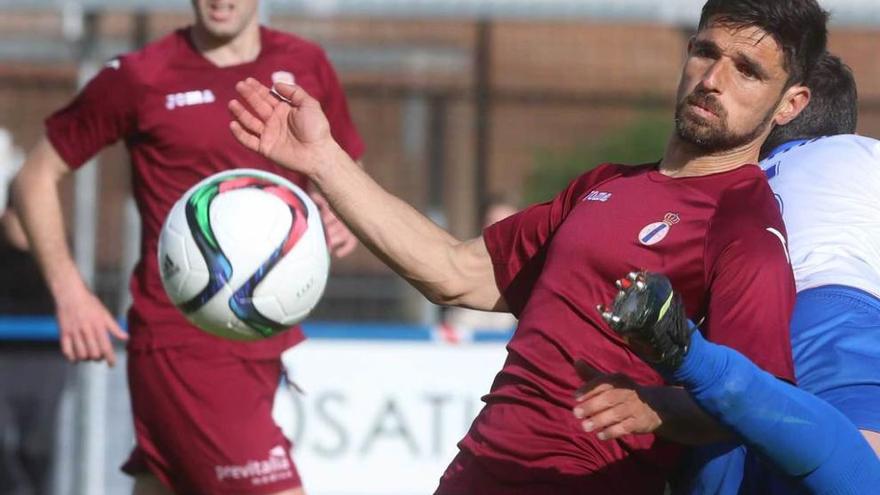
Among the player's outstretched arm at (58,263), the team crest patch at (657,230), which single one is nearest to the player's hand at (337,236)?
the player's outstretched arm at (58,263)

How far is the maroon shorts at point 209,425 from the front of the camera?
531 centimetres

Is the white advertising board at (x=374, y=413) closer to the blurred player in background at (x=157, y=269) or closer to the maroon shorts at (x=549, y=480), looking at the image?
the blurred player in background at (x=157, y=269)

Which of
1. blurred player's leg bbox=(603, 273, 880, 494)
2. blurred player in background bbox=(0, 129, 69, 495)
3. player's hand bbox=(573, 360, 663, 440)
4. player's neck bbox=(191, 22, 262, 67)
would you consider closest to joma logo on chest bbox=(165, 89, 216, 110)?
player's neck bbox=(191, 22, 262, 67)

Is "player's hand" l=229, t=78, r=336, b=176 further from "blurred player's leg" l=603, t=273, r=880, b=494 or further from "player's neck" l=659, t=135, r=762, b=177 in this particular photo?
"blurred player's leg" l=603, t=273, r=880, b=494

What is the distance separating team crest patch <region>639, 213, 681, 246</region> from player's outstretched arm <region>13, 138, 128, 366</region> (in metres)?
2.50

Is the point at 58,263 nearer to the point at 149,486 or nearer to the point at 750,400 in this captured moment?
the point at 149,486

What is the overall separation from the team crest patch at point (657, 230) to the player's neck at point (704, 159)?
0.16 metres

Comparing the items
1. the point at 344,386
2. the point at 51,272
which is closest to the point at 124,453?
the point at 344,386

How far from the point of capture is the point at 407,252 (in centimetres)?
374

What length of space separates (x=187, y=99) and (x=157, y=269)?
598 millimetres

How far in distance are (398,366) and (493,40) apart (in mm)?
5083

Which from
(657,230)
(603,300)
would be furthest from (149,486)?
(657,230)

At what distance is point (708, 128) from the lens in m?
3.44

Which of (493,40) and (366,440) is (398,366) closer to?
(366,440)
